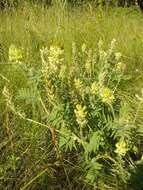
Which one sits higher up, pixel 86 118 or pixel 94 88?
pixel 94 88

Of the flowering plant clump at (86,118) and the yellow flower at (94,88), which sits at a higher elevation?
the yellow flower at (94,88)

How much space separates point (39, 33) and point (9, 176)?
77.9 inches

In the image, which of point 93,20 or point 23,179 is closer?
point 23,179

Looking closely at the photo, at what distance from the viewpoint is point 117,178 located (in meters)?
2.04

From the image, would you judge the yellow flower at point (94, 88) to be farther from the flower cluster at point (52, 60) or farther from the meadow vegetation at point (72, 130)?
the flower cluster at point (52, 60)

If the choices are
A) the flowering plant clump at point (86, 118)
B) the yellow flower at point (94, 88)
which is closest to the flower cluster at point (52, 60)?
the flowering plant clump at point (86, 118)

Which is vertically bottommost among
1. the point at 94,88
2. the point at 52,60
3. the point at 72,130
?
the point at 72,130

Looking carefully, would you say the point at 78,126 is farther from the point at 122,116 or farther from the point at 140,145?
the point at 140,145

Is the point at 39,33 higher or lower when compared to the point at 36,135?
higher

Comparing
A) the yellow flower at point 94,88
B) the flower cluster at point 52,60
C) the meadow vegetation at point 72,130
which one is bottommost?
the meadow vegetation at point 72,130

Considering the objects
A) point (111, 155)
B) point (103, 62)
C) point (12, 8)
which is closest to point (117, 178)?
point (111, 155)

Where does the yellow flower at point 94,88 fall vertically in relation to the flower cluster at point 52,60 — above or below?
below

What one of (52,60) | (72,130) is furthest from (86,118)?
(52,60)

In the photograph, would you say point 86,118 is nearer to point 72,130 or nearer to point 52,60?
point 72,130
